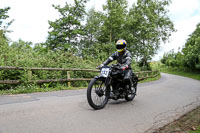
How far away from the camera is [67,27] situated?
28391mm

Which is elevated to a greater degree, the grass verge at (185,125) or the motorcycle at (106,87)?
the motorcycle at (106,87)

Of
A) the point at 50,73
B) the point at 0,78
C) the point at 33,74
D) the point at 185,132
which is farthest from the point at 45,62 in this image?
the point at 185,132

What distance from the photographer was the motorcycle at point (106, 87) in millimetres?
4637

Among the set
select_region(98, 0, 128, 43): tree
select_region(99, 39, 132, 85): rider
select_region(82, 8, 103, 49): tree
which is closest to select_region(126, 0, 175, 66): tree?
select_region(98, 0, 128, 43): tree

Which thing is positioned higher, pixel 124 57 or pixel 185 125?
pixel 124 57

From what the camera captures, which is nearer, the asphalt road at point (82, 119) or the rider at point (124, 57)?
the asphalt road at point (82, 119)

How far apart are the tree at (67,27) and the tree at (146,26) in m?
8.62

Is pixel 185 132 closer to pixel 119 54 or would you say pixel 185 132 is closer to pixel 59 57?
pixel 119 54

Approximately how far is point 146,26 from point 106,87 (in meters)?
27.4

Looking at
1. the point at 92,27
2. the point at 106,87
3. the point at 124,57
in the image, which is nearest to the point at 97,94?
the point at 106,87

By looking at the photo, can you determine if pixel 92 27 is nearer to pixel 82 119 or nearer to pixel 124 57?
pixel 124 57

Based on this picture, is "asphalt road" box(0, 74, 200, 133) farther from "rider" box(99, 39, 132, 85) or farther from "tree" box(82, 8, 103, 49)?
"tree" box(82, 8, 103, 49)

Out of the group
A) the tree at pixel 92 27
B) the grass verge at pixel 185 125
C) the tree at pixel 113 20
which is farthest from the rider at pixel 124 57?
the tree at pixel 92 27

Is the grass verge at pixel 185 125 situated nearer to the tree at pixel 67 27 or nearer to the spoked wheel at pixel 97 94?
the spoked wheel at pixel 97 94
